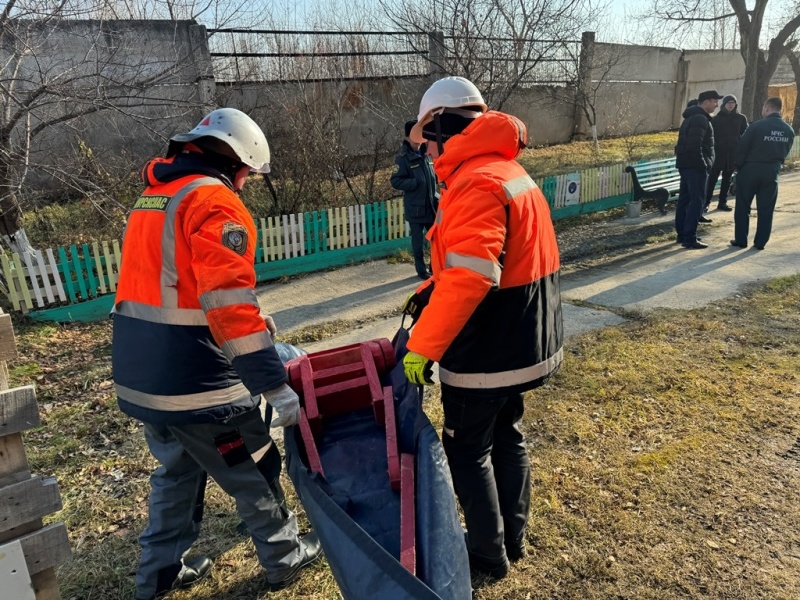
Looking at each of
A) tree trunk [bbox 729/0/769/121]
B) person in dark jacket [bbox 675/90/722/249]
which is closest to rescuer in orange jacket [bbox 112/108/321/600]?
person in dark jacket [bbox 675/90/722/249]

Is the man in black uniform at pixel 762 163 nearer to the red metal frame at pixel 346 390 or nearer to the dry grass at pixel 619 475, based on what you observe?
the dry grass at pixel 619 475

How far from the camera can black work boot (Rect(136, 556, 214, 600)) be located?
2.48 meters

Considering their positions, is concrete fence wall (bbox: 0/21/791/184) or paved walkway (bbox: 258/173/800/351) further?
concrete fence wall (bbox: 0/21/791/184)

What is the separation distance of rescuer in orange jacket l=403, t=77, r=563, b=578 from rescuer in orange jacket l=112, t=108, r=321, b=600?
2.17 ft

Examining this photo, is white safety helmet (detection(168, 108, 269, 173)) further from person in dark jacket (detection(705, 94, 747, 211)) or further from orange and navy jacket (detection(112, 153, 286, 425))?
person in dark jacket (detection(705, 94, 747, 211))

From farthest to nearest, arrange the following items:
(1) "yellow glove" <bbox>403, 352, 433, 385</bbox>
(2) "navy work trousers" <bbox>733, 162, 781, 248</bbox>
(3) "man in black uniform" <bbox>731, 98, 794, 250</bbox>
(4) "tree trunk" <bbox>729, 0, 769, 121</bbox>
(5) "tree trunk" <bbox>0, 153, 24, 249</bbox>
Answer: (4) "tree trunk" <bbox>729, 0, 769, 121</bbox> → (2) "navy work trousers" <bbox>733, 162, 781, 248</bbox> → (3) "man in black uniform" <bbox>731, 98, 794, 250</bbox> → (5) "tree trunk" <bbox>0, 153, 24, 249</bbox> → (1) "yellow glove" <bbox>403, 352, 433, 385</bbox>

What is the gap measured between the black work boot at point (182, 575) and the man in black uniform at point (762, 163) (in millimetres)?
7938

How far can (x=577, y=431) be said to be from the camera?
11.9ft

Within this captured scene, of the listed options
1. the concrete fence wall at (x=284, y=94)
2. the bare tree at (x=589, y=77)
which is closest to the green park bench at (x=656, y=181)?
the concrete fence wall at (x=284, y=94)

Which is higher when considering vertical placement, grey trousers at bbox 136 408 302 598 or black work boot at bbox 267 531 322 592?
grey trousers at bbox 136 408 302 598

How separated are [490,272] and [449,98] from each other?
95cm

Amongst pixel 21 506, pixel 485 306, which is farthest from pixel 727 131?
pixel 21 506

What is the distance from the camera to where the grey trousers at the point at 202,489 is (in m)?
2.26

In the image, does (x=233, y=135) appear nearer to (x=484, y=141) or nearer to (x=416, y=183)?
(x=484, y=141)
